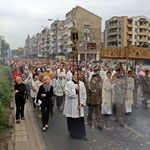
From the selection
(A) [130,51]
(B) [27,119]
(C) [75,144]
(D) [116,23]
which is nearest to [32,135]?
(C) [75,144]

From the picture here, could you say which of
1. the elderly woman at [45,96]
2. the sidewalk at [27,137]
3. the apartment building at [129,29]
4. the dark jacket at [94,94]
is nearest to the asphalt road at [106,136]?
the sidewalk at [27,137]

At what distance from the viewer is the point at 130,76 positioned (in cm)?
1073

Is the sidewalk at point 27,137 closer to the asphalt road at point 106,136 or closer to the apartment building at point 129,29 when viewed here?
the asphalt road at point 106,136

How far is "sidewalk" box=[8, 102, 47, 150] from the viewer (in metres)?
6.25

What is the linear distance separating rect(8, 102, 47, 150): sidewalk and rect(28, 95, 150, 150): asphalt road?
14cm

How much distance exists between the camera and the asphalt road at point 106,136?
625 centimetres

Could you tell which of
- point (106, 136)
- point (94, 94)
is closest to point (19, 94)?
point (94, 94)

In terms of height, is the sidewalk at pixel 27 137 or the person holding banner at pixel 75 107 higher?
the person holding banner at pixel 75 107

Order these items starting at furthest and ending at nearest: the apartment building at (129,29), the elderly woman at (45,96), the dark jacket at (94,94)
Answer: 1. the apartment building at (129,29)
2. the dark jacket at (94,94)
3. the elderly woman at (45,96)

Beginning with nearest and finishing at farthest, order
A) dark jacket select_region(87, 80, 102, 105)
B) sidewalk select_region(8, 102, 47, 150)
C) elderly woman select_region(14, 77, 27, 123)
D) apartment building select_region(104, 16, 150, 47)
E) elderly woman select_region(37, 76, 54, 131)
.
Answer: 1. sidewalk select_region(8, 102, 47, 150)
2. elderly woman select_region(37, 76, 54, 131)
3. dark jacket select_region(87, 80, 102, 105)
4. elderly woman select_region(14, 77, 27, 123)
5. apartment building select_region(104, 16, 150, 47)

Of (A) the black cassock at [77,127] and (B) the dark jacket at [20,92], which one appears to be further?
(B) the dark jacket at [20,92]

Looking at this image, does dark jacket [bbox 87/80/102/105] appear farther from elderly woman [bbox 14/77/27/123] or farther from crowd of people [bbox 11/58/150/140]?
elderly woman [bbox 14/77/27/123]

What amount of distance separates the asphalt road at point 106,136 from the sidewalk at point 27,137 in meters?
0.14

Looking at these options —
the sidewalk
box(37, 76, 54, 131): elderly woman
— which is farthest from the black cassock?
box(37, 76, 54, 131): elderly woman
